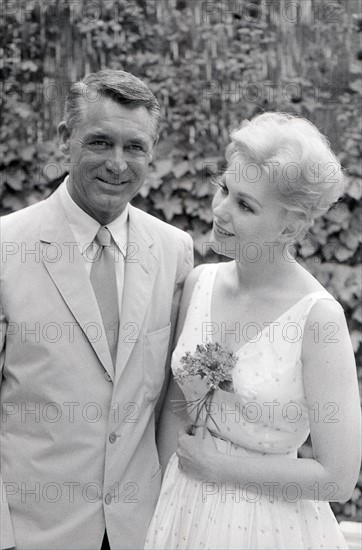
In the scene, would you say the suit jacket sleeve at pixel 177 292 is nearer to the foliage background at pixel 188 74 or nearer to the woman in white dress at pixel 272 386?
the woman in white dress at pixel 272 386

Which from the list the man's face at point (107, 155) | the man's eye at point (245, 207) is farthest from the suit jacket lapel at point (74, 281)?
the man's eye at point (245, 207)

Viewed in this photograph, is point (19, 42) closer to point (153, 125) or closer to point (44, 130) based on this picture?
point (44, 130)

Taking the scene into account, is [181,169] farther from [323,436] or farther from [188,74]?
[323,436]

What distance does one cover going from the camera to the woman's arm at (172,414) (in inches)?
110

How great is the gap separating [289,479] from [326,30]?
3754 millimetres

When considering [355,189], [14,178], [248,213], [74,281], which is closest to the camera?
[248,213]

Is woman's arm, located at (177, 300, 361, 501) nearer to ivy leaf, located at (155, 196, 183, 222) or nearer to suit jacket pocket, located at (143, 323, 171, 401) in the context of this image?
suit jacket pocket, located at (143, 323, 171, 401)

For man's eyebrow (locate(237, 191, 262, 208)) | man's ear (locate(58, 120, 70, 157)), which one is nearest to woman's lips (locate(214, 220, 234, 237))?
man's eyebrow (locate(237, 191, 262, 208))

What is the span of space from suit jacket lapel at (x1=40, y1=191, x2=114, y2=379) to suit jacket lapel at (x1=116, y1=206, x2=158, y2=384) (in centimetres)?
7

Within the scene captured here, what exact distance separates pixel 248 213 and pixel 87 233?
22.1 inches

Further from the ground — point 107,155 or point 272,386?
point 107,155

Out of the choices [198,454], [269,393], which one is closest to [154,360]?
[198,454]

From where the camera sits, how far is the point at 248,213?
2.48 metres

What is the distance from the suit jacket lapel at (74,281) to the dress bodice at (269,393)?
0.32 m
